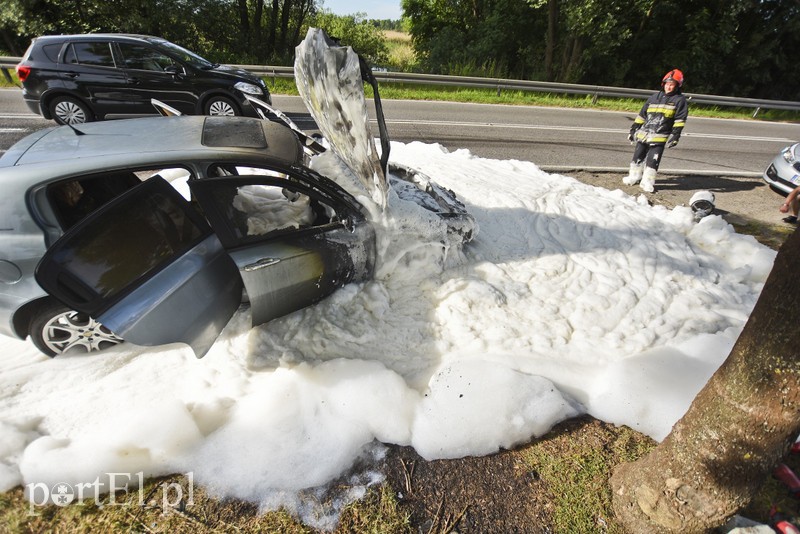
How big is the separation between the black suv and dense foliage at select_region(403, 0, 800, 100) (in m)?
11.9

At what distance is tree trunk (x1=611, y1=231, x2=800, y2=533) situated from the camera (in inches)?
60.4

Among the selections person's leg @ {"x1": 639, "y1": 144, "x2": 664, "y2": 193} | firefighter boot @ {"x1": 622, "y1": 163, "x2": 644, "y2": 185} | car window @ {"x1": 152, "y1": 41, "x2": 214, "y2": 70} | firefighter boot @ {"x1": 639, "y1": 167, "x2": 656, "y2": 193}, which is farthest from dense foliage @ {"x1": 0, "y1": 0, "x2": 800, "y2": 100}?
firefighter boot @ {"x1": 639, "y1": 167, "x2": 656, "y2": 193}

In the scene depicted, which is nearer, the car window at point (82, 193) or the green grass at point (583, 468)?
the green grass at point (583, 468)

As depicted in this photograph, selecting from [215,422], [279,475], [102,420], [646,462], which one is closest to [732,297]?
[646,462]

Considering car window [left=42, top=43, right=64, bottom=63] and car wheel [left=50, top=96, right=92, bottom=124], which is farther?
car wheel [left=50, top=96, right=92, bottom=124]

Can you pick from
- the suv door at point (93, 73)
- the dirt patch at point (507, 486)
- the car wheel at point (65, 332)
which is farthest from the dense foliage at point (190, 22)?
the dirt patch at point (507, 486)

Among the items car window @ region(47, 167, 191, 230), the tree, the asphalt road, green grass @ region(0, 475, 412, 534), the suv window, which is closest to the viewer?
green grass @ region(0, 475, 412, 534)

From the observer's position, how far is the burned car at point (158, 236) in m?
2.37

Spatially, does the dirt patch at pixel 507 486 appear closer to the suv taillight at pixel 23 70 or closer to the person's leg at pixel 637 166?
the person's leg at pixel 637 166

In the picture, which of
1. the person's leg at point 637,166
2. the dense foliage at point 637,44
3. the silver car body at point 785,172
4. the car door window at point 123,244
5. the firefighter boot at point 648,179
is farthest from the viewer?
the dense foliage at point 637,44

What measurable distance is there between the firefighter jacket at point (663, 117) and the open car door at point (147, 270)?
638 centimetres

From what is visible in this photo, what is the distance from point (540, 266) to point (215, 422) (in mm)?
3140

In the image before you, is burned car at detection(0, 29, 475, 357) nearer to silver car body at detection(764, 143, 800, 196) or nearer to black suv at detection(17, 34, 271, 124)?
black suv at detection(17, 34, 271, 124)

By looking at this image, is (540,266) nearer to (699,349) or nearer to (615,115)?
(699,349)
